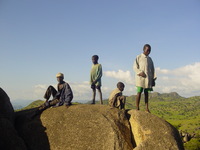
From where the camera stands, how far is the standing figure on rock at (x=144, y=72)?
10469 mm

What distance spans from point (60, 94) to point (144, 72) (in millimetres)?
4667

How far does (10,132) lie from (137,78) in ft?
21.5

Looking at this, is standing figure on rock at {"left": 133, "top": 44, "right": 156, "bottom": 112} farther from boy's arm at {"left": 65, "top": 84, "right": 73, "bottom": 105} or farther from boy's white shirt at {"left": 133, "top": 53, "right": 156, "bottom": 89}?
boy's arm at {"left": 65, "top": 84, "right": 73, "bottom": 105}

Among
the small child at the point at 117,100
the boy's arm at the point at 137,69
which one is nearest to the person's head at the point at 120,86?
the small child at the point at 117,100

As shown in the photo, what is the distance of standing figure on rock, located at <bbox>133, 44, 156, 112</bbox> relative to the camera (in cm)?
1047

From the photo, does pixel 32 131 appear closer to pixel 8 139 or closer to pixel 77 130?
pixel 8 139

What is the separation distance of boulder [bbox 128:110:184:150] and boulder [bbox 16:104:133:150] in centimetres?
42

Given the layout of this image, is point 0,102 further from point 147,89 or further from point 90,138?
point 147,89

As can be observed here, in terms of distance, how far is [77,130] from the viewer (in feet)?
28.9

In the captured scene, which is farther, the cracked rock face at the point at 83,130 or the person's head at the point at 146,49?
the person's head at the point at 146,49

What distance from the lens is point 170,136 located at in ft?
29.3

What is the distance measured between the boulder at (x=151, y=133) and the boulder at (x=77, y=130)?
0.42 metres

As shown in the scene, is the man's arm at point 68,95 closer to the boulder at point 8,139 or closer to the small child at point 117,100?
the small child at point 117,100

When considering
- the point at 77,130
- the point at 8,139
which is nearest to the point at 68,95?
the point at 77,130
